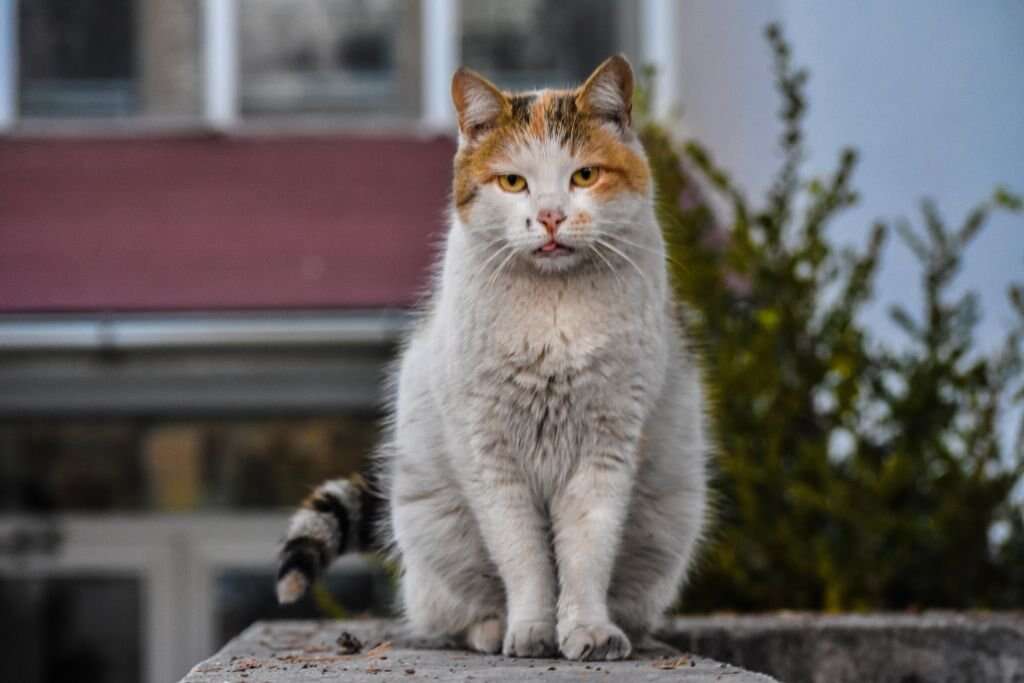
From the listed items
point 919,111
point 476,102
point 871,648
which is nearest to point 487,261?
point 476,102

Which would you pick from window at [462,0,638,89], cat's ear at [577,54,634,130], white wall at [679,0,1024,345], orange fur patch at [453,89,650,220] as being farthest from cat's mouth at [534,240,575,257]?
window at [462,0,638,89]

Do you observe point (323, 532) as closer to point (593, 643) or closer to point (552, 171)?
point (593, 643)

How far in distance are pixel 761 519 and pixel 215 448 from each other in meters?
3.70

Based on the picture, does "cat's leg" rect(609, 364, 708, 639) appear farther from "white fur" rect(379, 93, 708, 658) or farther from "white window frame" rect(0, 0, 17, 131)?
"white window frame" rect(0, 0, 17, 131)

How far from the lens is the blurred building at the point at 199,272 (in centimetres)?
555

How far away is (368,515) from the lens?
281 centimetres

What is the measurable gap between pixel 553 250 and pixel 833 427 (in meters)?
1.67

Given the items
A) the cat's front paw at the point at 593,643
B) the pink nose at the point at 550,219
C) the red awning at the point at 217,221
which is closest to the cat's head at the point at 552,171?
the pink nose at the point at 550,219

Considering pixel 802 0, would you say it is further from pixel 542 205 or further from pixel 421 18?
pixel 542 205

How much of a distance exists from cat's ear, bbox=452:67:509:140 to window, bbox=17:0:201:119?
13.9 feet

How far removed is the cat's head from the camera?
2.30m

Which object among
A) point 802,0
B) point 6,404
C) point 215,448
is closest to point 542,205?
point 802,0

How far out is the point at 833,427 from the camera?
3.73 meters

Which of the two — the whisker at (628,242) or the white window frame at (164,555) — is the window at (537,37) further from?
the whisker at (628,242)
